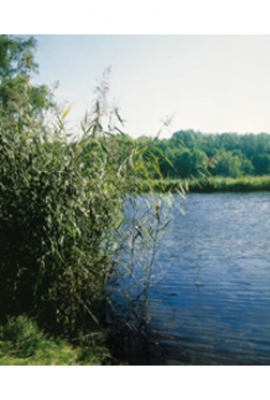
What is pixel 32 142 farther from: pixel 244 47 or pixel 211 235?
pixel 211 235

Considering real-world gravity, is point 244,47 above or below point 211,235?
above

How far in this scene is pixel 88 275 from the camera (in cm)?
446

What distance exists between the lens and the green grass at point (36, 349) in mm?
3709

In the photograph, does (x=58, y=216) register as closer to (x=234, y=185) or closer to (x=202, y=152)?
(x=202, y=152)

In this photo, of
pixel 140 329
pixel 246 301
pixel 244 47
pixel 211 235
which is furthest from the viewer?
pixel 211 235

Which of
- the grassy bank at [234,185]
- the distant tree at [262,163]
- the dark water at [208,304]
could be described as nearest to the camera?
the dark water at [208,304]

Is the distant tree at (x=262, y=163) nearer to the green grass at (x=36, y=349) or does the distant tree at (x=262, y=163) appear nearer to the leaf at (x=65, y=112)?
the leaf at (x=65, y=112)

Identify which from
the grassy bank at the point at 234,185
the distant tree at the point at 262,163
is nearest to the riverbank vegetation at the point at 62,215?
the distant tree at the point at 262,163

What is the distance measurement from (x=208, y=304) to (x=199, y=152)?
A: 2678 millimetres

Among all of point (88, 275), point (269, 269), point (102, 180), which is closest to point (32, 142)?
point (102, 180)

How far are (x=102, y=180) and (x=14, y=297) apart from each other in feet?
4.92

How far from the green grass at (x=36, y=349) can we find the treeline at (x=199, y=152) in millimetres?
1934

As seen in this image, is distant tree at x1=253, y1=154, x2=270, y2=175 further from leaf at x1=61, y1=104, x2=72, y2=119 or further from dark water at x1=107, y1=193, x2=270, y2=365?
leaf at x1=61, y1=104, x2=72, y2=119

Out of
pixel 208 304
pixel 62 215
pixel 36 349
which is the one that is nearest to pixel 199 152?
pixel 208 304
